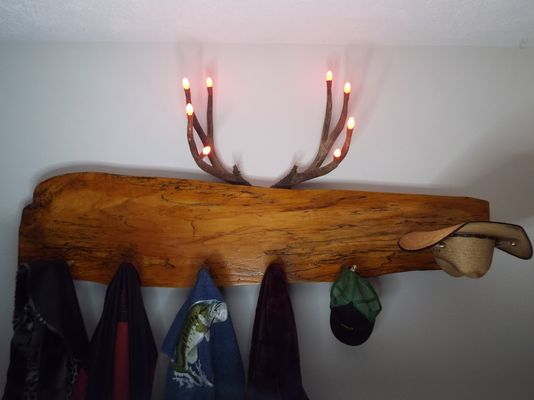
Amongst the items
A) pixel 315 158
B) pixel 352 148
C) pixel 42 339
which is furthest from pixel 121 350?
pixel 352 148

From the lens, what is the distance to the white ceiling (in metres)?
1.00

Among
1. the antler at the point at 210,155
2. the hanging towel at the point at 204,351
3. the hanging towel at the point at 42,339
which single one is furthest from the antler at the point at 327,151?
the hanging towel at the point at 42,339

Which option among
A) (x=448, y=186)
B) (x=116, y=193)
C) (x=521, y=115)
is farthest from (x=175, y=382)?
Answer: (x=521, y=115)

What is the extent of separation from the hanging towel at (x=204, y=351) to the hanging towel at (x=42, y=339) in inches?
11.1

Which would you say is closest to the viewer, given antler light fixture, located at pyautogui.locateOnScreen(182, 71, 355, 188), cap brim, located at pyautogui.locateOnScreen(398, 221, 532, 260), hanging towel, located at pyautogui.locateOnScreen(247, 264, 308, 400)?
cap brim, located at pyautogui.locateOnScreen(398, 221, 532, 260)

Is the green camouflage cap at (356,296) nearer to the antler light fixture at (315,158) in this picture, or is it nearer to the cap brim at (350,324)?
the cap brim at (350,324)

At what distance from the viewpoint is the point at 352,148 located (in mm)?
1167

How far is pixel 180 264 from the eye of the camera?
3.43ft

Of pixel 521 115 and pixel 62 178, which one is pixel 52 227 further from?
pixel 521 115

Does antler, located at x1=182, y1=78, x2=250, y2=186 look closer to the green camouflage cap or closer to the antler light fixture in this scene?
the antler light fixture

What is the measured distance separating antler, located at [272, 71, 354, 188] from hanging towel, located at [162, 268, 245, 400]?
403mm

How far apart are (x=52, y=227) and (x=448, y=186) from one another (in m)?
1.31

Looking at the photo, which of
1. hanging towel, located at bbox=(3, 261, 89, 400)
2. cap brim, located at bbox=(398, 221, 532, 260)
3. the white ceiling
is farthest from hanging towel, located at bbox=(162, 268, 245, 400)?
the white ceiling

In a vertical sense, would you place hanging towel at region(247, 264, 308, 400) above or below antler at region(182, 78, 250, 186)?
below
